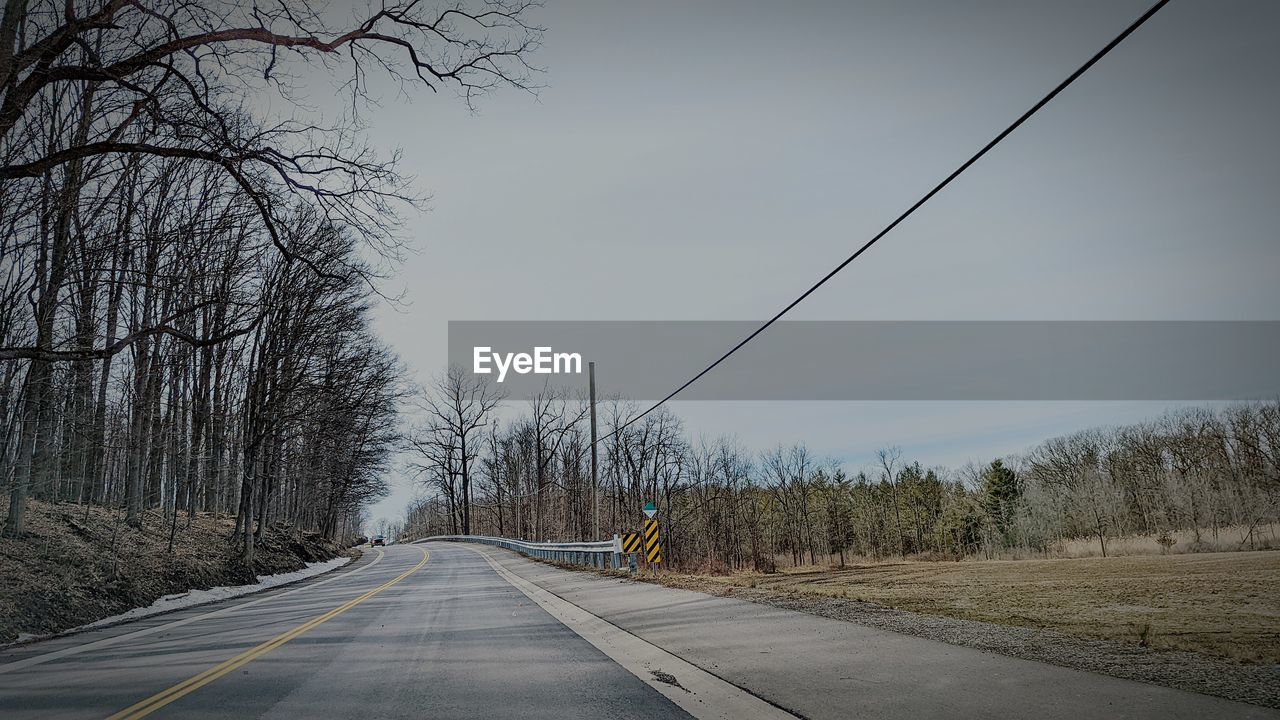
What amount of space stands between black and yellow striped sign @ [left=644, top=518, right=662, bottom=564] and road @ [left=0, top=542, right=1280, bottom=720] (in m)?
6.75

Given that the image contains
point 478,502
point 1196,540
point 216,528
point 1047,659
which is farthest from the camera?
point 478,502

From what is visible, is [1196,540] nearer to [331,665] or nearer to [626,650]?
[626,650]

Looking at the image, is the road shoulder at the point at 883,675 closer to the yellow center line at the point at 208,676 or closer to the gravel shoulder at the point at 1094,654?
the gravel shoulder at the point at 1094,654

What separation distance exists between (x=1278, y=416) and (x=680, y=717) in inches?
2159

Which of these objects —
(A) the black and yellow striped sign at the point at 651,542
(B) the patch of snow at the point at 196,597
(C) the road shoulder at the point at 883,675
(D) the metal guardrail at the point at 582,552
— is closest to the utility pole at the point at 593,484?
(D) the metal guardrail at the point at 582,552

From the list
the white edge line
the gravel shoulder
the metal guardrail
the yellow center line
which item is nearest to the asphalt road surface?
the yellow center line

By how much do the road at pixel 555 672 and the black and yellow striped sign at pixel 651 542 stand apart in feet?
22.2

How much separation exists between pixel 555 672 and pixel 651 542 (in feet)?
39.5

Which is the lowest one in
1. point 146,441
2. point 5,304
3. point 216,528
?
point 216,528

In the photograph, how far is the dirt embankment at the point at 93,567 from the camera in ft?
39.0

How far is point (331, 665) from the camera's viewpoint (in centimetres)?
759

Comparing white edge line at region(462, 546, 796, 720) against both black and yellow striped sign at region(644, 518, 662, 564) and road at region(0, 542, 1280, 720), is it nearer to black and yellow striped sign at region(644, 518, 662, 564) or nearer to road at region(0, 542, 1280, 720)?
road at region(0, 542, 1280, 720)

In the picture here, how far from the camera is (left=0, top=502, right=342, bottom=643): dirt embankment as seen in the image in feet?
39.0

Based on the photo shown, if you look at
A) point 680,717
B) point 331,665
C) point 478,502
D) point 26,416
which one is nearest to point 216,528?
point 26,416
